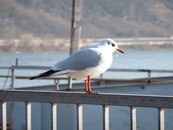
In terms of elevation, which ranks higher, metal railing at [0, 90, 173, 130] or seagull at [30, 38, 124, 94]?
seagull at [30, 38, 124, 94]

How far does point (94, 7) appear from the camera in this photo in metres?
88.2

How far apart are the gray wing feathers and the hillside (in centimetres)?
6634

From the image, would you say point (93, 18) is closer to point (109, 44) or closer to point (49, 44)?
point (49, 44)

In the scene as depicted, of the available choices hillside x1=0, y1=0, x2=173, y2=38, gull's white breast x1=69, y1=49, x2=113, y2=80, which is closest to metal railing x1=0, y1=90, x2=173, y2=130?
gull's white breast x1=69, y1=49, x2=113, y2=80

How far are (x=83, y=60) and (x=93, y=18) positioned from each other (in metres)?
84.2

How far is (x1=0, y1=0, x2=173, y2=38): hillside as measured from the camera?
74.8 m

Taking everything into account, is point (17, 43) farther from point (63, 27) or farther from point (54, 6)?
point (54, 6)

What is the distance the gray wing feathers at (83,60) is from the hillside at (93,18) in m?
66.3

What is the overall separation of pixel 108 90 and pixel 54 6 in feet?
266

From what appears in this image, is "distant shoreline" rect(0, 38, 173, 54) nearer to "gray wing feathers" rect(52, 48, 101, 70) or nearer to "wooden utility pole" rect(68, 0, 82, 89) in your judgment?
"wooden utility pole" rect(68, 0, 82, 89)

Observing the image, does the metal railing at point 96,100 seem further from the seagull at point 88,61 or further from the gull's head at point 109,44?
the gull's head at point 109,44

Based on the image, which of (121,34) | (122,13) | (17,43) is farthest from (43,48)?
(122,13)

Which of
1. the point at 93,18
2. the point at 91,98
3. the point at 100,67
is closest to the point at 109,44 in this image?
the point at 100,67

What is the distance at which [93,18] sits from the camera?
285 feet
